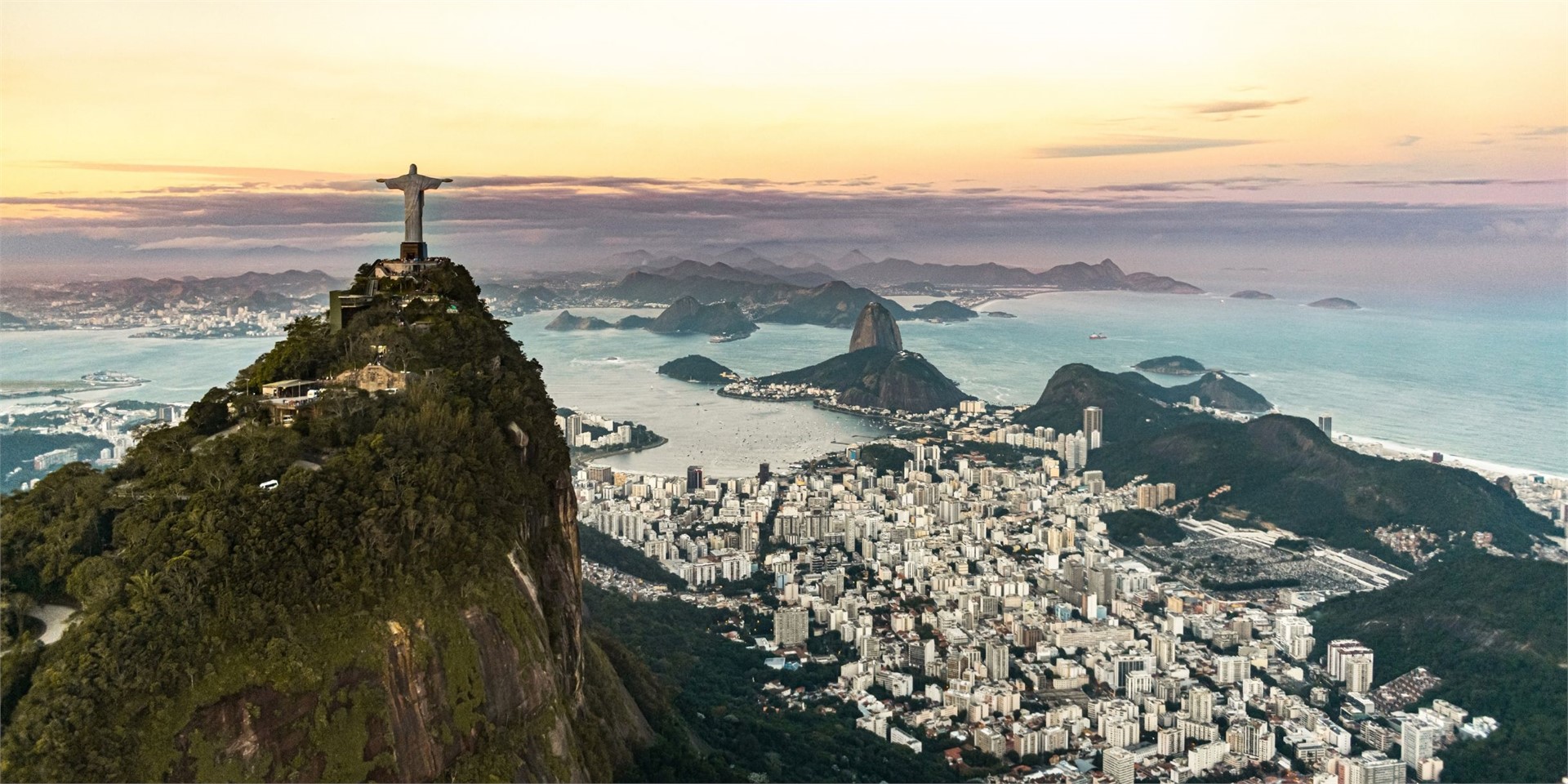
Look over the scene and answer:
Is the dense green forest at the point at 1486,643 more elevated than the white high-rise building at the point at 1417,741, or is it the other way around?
the dense green forest at the point at 1486,643

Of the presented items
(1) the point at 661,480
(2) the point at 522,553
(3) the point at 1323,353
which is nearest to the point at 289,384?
(2) the point at 522,553

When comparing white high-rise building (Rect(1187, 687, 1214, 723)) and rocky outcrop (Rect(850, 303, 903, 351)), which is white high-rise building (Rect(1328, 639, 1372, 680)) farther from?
rocky outcrop (Rect(850, 303, 903, 351))

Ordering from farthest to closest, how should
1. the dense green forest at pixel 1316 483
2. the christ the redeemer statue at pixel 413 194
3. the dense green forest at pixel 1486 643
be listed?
the dense green forest at pixel 1316 483, the dense green forest at pixel 1486 643, the christ the redeemer statue at pixel 413 194

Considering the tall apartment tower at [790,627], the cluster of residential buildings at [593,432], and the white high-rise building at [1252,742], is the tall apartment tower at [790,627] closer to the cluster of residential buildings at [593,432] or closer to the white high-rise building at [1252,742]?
the white high-rise building at [1252,742]

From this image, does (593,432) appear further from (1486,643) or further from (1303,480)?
(1486,643)

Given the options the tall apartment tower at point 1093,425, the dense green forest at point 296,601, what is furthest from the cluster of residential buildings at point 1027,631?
the dense green forest at point 296,601

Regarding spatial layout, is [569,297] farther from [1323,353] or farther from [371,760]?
[371,760]

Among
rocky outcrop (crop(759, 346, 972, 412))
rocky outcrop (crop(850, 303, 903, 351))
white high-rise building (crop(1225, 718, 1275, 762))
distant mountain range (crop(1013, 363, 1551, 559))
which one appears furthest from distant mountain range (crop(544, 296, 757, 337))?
white high-rise building (crop(1225, 718, 1275, 762))
